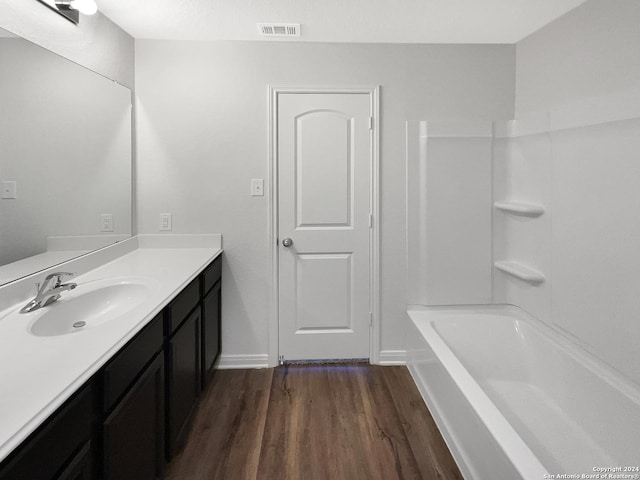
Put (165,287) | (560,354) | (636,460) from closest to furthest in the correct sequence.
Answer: (636,460)
(165,287)
(560,354)

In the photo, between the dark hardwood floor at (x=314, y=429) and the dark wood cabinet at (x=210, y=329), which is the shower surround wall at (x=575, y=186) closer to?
the dark hardwood floor at (x=314, y=429)

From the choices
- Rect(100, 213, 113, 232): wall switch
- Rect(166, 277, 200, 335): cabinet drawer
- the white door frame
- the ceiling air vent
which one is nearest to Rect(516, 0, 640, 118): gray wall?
the white door frame

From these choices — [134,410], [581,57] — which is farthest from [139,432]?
[581,57]

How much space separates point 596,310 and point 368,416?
4.32 feet

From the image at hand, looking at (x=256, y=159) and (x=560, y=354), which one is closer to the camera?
(x=560, y=354)

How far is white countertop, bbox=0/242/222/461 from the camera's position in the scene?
33.7 inches

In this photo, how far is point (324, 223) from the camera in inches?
112

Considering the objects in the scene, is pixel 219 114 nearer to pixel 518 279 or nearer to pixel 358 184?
pixel 358 184

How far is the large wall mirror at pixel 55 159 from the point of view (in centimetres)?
160

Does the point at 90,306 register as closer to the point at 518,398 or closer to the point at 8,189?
the point at 8,189

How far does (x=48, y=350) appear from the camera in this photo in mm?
1169

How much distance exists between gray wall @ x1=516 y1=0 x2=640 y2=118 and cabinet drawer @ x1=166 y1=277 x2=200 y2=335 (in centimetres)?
227

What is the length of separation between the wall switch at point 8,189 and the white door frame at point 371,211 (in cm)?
146

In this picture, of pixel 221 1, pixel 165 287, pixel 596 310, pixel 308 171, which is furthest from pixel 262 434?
pixel 221 1
